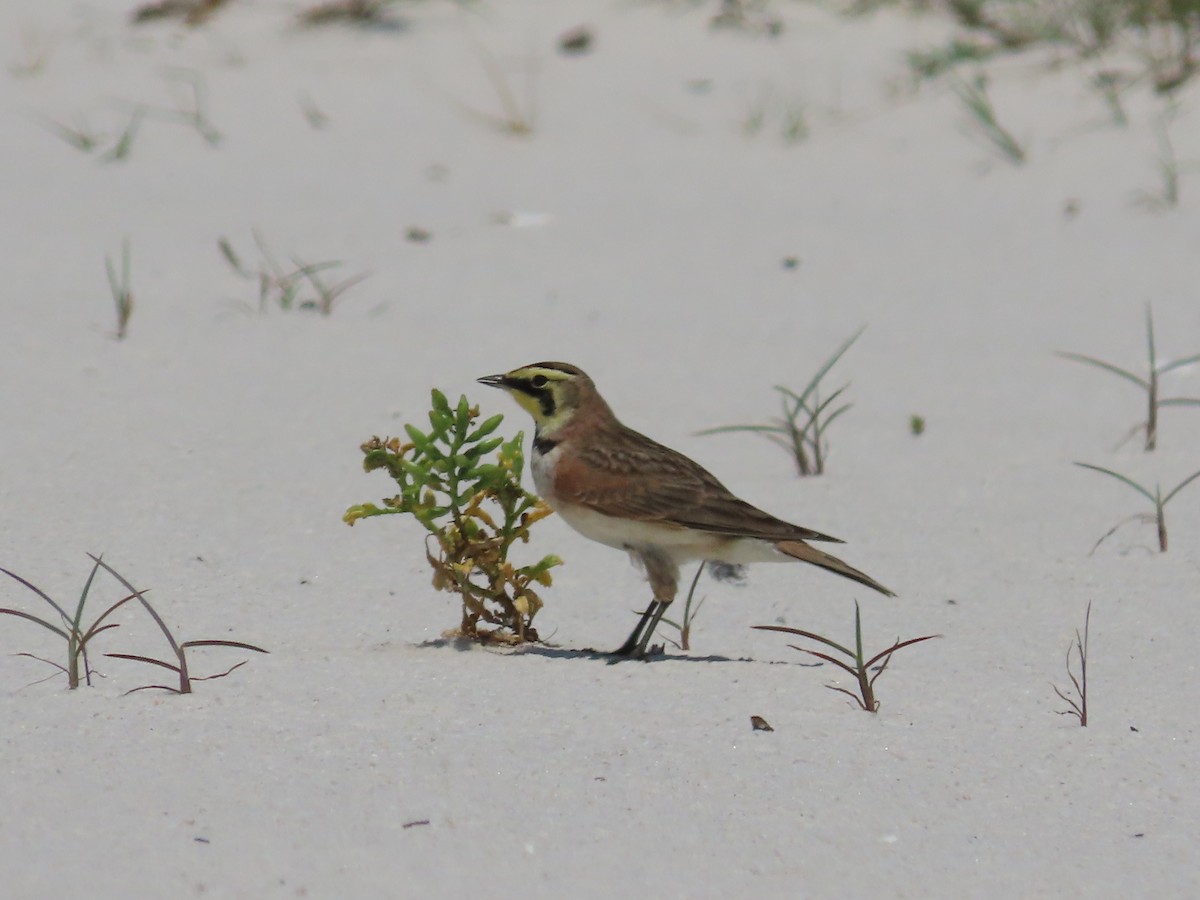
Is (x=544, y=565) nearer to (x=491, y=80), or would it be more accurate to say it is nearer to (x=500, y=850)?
(x=500, y=850)

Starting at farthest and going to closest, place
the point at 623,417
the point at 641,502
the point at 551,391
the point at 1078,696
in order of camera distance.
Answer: the point at 623,417 < the point at 551,391 < the point at 641,502 < the point at 1078,696

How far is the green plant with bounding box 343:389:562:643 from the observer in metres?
3.77

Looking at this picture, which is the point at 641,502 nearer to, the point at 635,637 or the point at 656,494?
the point at 656,494

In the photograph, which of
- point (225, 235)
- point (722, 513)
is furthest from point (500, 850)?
point (225, 235)

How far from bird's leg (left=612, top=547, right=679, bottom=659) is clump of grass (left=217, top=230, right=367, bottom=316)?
230 cm

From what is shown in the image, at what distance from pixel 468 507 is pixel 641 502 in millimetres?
441

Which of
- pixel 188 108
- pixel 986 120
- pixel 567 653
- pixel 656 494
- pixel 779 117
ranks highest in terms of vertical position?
pixel 656 494

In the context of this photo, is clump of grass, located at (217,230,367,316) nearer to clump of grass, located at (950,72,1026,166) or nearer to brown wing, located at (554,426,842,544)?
brown wing, located at (554,426,842,544)

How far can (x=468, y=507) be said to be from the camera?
391cm

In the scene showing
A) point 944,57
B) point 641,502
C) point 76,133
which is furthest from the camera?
point 944,57

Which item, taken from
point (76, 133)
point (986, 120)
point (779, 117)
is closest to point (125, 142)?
point (76, 133)

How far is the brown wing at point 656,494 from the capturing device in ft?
13.4

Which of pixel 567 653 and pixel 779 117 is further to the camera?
pixel 779 117

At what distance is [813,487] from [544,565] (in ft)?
5.55
